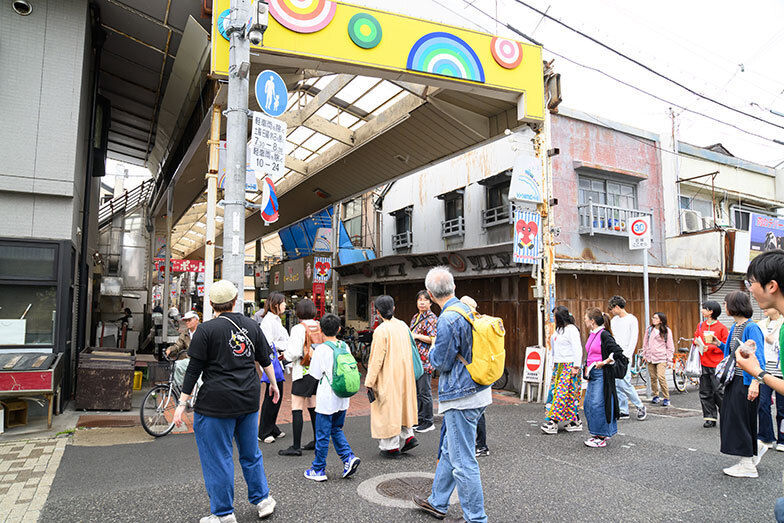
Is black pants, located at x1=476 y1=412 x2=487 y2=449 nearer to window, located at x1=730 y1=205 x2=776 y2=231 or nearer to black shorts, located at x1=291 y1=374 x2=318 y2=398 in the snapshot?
black shorts, located at x1=291 y1=374 x2=318 y2=398

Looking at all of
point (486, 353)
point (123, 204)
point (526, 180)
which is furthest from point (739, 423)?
point (123, 204)

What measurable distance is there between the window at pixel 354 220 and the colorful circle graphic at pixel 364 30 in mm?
11106

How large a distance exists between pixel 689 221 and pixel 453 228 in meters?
7.02

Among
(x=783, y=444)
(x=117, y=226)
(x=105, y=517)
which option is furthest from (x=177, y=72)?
(x=783, y=444)

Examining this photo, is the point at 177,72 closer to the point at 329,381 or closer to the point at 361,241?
the point at 329,381

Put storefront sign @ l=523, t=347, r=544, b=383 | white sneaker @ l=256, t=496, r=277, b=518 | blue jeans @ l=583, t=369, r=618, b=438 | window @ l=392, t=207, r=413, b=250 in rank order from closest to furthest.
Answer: white sneaker @ l=256, t=496, r=277, b=518 → blue jeans @ l=583, t=369, r=618, b=438 → storefront sign @ l=523, t=347, r=544, b=383 → window @ l=392, t=207, r=413, b=250

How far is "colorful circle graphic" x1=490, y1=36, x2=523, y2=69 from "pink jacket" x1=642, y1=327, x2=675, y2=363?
19.8 ft

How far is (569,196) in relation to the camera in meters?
12.5

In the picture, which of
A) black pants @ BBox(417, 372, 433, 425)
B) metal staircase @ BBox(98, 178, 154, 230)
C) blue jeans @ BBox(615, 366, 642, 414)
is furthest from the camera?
metal staircase @ BBox(98, 178, 154, 230)

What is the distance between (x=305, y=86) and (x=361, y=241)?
9176mm

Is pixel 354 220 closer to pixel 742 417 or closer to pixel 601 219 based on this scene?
pixel 601 219

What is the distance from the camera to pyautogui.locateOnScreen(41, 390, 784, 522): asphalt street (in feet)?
14.4

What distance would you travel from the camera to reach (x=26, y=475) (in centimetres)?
534

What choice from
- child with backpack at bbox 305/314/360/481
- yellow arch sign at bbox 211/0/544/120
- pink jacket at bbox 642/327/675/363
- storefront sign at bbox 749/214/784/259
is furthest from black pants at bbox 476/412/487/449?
storefront sign at bbox 749/214/784/259
